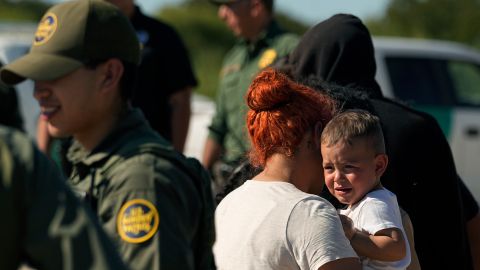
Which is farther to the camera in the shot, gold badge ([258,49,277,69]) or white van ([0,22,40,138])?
white van ([0,22,40,138])

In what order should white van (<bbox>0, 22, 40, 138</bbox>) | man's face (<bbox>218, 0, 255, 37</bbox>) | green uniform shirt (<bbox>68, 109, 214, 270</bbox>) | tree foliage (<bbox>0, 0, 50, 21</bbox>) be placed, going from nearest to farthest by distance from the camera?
1. green uniform shirt (<bbox>68, 109, 214, 270</bbox>)
2. man's face (<bbox>218, 0, 255, 37</bbox>)
3. white van (<bbox>0, 22, 40, 138</bbox>)
4. tree foliage (<bbox>0, 0, 50, 21</bbox>)

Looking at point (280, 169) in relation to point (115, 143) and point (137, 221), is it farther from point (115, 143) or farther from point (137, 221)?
point (137, 221)

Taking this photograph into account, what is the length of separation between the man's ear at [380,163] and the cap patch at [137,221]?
0.95 metres

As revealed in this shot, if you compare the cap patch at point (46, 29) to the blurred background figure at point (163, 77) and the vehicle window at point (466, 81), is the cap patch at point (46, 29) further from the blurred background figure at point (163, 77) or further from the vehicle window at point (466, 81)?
the vehicle window at point (466, 81)

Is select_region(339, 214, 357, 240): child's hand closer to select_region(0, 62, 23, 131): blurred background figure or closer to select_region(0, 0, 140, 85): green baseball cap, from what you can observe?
select_region(0, 0, 140, 85): green baseball cap

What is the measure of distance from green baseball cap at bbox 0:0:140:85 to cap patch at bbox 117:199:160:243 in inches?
17.2

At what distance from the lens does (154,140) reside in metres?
2.61

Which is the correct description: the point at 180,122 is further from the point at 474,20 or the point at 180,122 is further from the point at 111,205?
the point at 474,20

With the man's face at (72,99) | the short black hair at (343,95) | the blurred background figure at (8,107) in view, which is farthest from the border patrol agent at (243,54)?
the man's face at (72,99)

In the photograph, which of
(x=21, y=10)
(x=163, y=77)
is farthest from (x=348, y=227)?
(x=21, y=10)

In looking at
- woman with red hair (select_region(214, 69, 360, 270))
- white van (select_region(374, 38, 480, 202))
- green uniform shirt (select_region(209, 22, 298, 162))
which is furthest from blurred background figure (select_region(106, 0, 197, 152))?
white van (select_region(374, 38, 480, 202))

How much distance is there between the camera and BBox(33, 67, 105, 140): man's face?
2.66 metres

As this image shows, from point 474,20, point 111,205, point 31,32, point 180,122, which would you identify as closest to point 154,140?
point 111,205

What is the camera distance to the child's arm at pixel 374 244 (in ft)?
9.64
